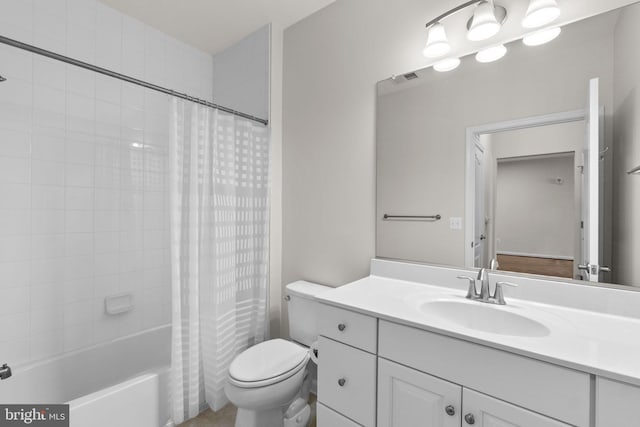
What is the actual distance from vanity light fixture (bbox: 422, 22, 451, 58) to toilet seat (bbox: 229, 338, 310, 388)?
1.70 meters

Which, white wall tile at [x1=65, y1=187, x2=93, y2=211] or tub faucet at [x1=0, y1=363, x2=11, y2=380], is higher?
white wall tile at [x1=65, y1=187, x2=93, y2=211]

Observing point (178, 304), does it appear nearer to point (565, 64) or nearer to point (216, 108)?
point (216, 108)

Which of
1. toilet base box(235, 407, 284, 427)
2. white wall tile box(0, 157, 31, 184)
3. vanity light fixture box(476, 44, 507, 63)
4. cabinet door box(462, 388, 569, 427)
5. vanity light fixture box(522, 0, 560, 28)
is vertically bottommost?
toilet base box(235, 407, 284, 427)

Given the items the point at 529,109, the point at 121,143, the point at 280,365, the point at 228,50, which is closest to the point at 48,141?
the point at 121,143

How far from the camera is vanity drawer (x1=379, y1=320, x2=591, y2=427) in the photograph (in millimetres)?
730

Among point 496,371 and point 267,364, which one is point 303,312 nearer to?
point 267,364

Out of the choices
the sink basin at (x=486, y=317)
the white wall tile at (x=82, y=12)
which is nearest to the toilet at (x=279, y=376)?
the sink basin at (x=486, y=317)

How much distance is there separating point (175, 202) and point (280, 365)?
3.33 feet

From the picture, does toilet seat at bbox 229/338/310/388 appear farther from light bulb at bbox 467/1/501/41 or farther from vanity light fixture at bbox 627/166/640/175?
light bulb at bbox 467/1/501/41

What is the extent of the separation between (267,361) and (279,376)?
145 mm

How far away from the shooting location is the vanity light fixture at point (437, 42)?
4.64ft

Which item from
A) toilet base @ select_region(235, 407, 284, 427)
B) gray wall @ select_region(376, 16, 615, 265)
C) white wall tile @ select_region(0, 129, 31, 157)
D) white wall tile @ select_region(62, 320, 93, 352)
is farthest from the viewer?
white wall tile @ select_region(62, 320, 93, 352)

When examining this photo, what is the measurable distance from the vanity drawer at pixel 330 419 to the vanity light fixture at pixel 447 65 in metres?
1.64

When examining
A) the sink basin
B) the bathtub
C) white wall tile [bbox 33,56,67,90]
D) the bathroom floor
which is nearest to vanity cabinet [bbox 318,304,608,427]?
the sink basin
